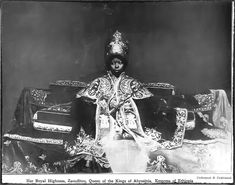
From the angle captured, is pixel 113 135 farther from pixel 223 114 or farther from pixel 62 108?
pixel 223 114

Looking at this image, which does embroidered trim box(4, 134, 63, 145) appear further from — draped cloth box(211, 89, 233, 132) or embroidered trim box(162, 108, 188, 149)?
draped cloth box(211, 89, 233, 132)

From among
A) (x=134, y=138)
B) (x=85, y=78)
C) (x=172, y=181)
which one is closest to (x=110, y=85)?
(x=85, y=78)

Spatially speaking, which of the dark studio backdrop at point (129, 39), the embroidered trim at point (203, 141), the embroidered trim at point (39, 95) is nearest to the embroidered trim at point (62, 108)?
the embroidered trim at point (39, 95)

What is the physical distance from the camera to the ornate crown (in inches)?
226

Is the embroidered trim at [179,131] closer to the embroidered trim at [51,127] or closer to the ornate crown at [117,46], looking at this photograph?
the ornate crown at [117,46]

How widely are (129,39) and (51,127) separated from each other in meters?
1.51

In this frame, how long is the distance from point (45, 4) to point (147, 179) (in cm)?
258

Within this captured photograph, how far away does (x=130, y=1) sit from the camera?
18.8 ft

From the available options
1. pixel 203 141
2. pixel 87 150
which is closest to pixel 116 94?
pixel 87 150

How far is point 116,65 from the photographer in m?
5.80

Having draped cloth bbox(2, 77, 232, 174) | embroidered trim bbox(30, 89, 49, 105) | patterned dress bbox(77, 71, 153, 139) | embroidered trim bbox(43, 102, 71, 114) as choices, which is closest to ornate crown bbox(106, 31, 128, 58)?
patterned dress bbox(77, 71, 153, 139)

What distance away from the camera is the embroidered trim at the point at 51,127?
5.73 meters

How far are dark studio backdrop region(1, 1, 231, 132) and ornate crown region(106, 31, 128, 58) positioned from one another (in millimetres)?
78

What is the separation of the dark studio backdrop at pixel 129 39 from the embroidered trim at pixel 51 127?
36 centimetres
